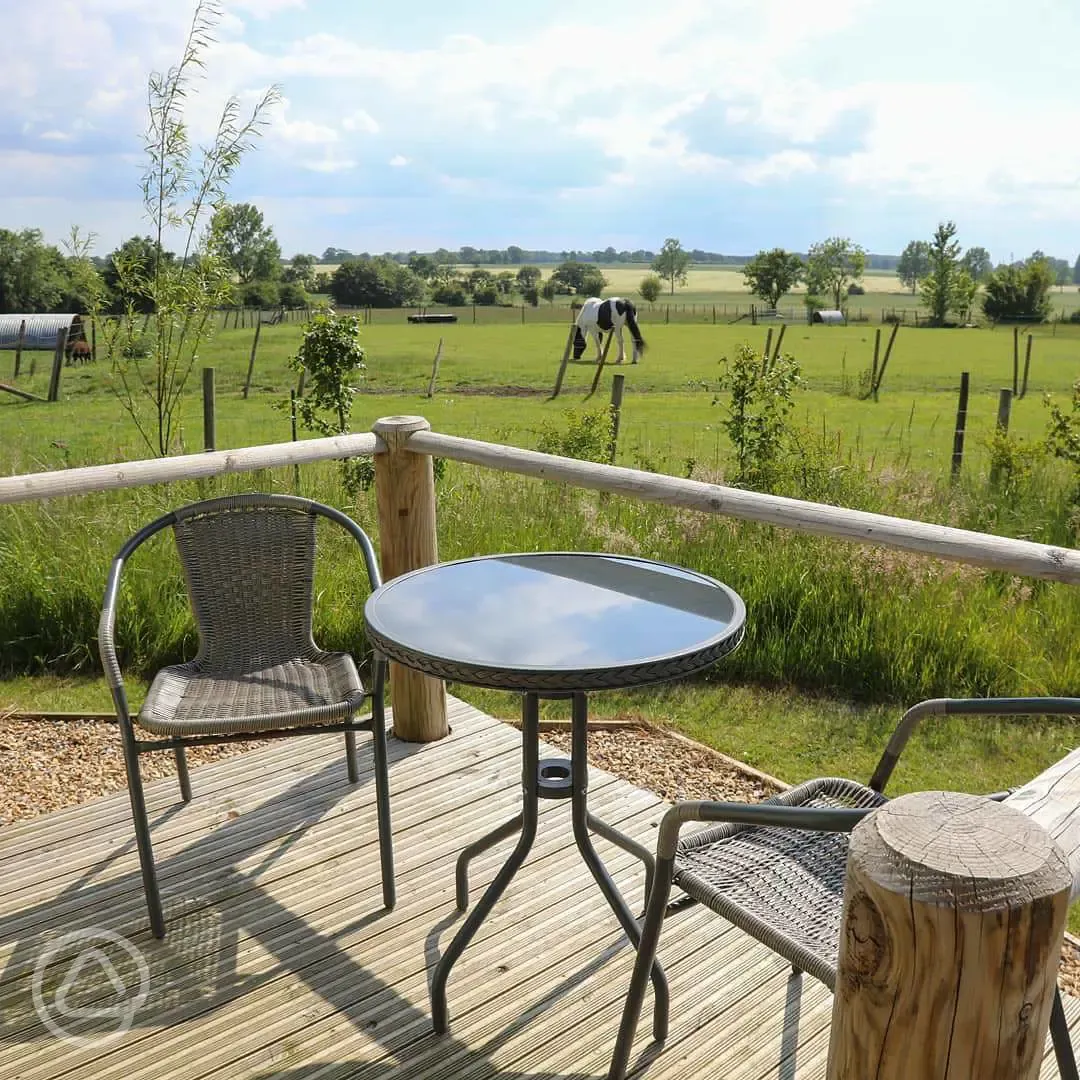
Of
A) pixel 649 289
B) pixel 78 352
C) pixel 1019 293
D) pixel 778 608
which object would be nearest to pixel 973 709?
pixel 778 608

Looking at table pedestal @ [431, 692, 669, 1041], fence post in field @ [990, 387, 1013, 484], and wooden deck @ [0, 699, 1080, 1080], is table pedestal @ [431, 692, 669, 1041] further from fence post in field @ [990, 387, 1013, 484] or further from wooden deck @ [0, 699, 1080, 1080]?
fence post in field @ [990, 387, 1013, 484]

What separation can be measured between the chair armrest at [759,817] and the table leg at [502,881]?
2.09 ft

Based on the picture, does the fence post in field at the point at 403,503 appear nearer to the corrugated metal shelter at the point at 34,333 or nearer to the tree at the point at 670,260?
the corrugated metal shelter at the point at 34,333

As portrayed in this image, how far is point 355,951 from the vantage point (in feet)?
7.56

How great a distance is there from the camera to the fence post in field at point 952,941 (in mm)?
771

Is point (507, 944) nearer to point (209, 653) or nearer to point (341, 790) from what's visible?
point (341, 790)

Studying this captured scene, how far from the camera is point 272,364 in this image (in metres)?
27.0

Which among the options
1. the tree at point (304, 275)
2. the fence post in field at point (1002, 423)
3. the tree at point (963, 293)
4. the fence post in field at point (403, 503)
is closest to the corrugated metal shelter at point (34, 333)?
the tree at point (304, 275)

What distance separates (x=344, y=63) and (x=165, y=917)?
536 cm

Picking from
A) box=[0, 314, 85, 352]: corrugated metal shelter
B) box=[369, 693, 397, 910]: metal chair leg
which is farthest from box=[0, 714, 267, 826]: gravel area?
box=[0, 314, 85, 352]: corrugated metal shelter

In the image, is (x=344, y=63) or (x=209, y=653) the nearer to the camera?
(x=209, y=653)

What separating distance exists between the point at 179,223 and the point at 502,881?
5.11 meters

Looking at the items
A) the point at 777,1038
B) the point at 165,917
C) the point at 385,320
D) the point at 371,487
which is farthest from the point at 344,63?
the point at 385,320

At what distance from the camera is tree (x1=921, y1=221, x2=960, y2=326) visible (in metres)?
51.7
